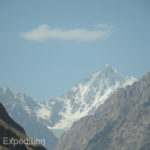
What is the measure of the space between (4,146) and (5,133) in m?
14.6

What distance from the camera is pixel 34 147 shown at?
7141 inches

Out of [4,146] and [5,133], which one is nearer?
[4,146]

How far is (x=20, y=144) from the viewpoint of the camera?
16338 cm

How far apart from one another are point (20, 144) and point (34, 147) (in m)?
18.8

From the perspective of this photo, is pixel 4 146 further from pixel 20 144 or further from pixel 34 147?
pixel 34 147

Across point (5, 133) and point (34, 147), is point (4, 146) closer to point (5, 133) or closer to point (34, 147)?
point (5, 133)

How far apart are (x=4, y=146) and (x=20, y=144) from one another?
8683mm

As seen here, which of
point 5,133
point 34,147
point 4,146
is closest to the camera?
point 4,146

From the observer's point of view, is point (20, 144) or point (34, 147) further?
point (34, 147)

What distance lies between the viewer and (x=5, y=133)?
559ft

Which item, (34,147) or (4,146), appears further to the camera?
(34,147)

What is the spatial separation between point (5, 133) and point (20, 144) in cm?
1015

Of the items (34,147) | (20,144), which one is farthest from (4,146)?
(34,147)

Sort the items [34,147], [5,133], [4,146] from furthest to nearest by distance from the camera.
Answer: [34,147] → [5,133] → [4,146]
